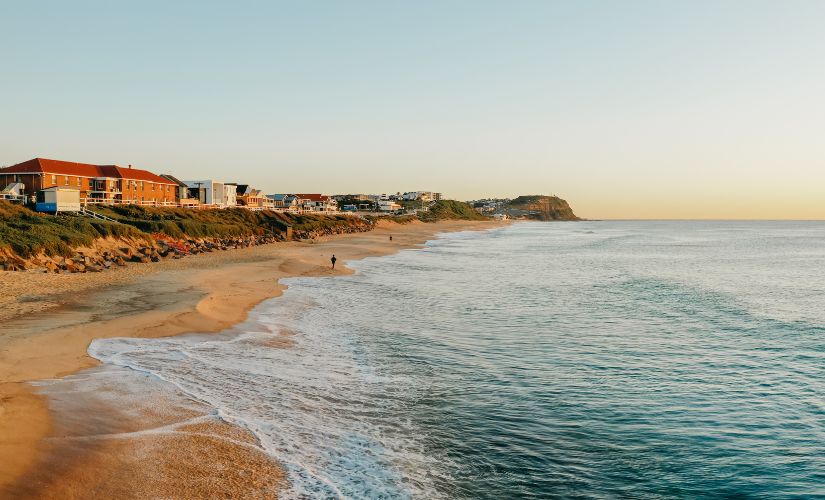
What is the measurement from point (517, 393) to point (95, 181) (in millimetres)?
Result: 77590

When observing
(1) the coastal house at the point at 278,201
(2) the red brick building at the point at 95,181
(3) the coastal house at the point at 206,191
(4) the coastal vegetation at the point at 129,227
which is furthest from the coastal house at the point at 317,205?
(2) the red brick building at the point at 95,181

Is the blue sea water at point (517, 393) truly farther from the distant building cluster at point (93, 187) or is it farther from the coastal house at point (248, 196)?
the coastal house at point (248, 196)

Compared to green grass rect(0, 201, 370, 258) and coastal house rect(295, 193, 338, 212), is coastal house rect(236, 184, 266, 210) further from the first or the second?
green grass rect(0, 201, 370, 258)

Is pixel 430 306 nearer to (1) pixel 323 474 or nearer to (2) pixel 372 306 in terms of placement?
(2) pixel 372 306

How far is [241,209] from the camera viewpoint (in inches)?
3701

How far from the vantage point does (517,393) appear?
15492 millimetres

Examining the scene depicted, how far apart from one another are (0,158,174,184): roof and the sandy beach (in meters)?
49.7

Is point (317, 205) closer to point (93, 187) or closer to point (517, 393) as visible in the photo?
point (93, 187)

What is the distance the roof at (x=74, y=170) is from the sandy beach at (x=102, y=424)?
4967 cm

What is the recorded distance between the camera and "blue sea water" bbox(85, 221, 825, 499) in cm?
1063

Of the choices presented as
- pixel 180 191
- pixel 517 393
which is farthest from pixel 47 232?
pixel 180 191

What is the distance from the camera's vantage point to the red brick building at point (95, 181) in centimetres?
6669

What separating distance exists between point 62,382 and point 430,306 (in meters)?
18.6

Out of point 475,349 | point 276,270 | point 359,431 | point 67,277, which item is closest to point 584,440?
point 359,431
